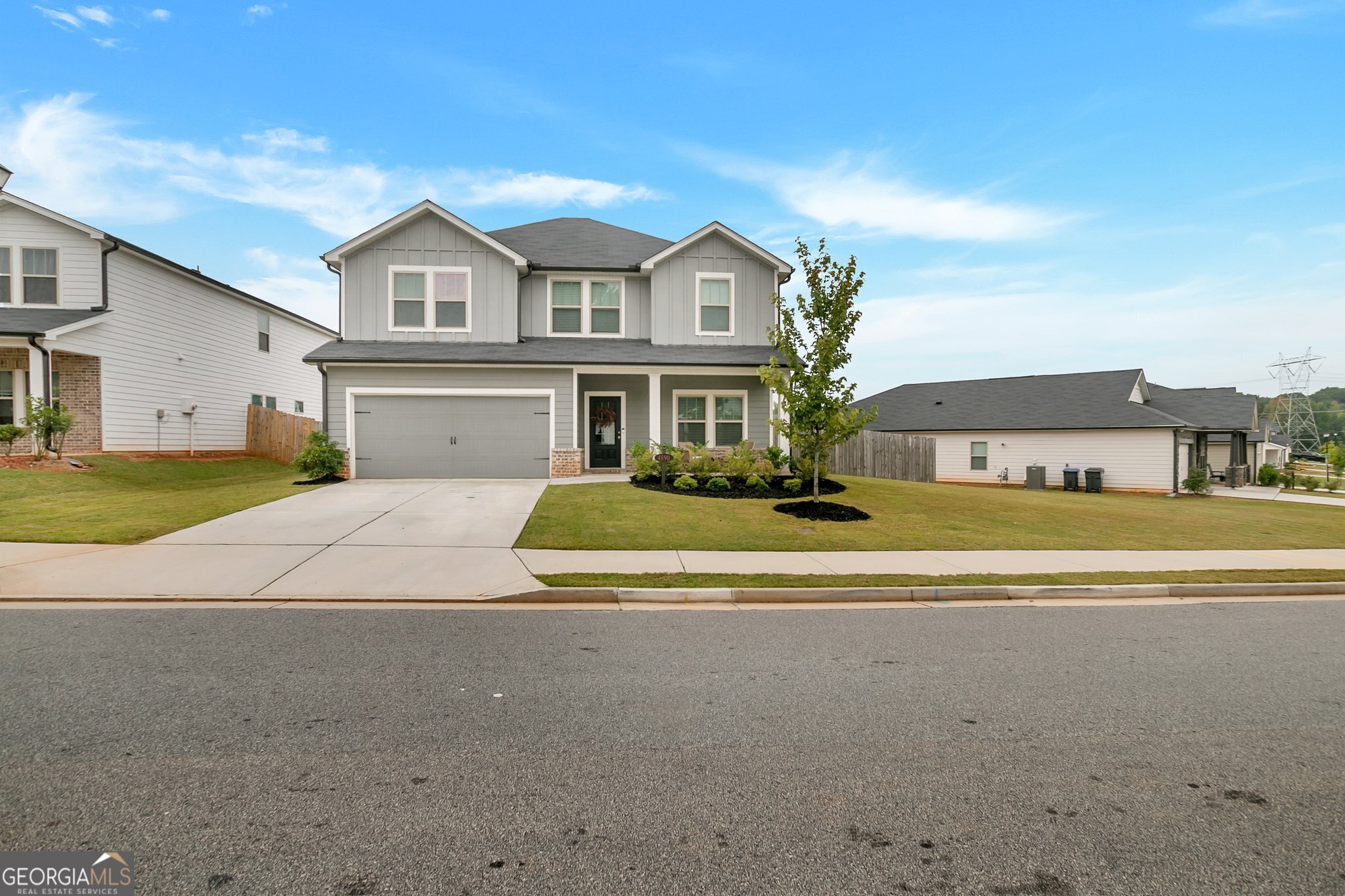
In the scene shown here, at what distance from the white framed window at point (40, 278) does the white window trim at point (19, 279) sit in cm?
4

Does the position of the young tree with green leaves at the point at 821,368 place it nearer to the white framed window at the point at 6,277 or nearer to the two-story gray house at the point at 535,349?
the two-story gray house at the point at 535,349

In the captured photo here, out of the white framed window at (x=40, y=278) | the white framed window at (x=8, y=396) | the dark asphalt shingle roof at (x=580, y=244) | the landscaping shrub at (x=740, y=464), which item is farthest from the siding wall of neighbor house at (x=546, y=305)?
the white framed window at (x=8, y=396)

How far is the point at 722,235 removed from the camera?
19250mm

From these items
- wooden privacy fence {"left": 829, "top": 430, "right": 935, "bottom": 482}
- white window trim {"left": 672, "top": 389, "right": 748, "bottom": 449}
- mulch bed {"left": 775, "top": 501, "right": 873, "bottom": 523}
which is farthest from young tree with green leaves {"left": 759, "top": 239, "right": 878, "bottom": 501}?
wooden privacy fence {"left": 829, "top": 430, "right": 935, "bottom": 482}

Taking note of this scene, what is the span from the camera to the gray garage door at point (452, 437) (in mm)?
17375

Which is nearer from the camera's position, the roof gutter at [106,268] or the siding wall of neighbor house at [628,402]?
the roof gutter at [106,268]

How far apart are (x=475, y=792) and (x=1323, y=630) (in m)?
8.27

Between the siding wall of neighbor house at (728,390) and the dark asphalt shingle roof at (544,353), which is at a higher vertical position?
the dark asphalt shingle roof at (544,353)

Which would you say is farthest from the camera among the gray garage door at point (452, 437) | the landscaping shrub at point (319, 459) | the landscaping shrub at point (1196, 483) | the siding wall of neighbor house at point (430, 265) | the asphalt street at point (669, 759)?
the landscaping shrub at point (1196, 483)

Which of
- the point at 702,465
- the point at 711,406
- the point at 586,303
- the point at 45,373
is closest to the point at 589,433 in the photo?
the point at 711,406

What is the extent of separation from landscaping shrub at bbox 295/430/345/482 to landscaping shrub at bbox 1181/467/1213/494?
1255 inches

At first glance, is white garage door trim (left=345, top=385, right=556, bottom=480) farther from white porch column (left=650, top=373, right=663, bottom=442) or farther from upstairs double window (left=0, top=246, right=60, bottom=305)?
upstairs double window (left=0, top=246, right=60, bottom=305)

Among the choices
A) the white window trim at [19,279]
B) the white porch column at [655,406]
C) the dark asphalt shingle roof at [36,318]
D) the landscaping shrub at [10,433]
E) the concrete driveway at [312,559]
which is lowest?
the concrete driveway at [312,559]

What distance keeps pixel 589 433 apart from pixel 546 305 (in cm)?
424
